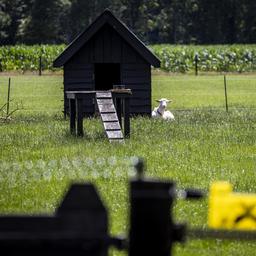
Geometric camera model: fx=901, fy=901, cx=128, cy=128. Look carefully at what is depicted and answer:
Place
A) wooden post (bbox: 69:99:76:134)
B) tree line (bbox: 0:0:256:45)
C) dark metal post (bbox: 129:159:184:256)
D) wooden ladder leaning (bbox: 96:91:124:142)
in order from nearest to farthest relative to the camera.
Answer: dark metal post (bbox: 129:159:184:256) → wooden ladder leaning (bbox: 96:91:124:142) → wooden post (bbox: 69:99:76:134) → tree line (bbox: 0:0:256:45)

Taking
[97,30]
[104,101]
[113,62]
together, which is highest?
[97,30]

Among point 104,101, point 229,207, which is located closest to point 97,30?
point 104,101

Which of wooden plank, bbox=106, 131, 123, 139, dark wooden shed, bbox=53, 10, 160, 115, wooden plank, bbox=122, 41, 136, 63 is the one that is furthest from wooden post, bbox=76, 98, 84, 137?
wooden plank, bbox=122, 41, 136, 63

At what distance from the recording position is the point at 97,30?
83.8 ft

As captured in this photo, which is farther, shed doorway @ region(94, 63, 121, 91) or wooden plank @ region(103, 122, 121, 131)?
shed doorway @ region(94, 63, 121, 91)

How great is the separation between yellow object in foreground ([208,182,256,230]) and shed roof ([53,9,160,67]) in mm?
20487

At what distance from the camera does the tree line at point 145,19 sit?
3703 inches

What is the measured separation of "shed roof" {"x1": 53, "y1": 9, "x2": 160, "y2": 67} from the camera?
2534cm

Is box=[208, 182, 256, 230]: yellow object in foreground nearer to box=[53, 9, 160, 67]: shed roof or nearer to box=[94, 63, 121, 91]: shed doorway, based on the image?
box=[53, 9, 160, 67]: shed roof

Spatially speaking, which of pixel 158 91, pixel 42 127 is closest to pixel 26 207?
pixel 42 127

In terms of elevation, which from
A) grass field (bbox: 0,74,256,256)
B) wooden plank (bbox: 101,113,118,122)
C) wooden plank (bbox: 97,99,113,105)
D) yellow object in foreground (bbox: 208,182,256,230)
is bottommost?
grass field (bbox: 0,74,256,256)

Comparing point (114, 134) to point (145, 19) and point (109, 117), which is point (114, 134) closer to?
point (109, 117)

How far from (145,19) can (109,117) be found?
296 feet

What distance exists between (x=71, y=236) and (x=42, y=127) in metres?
16.8
